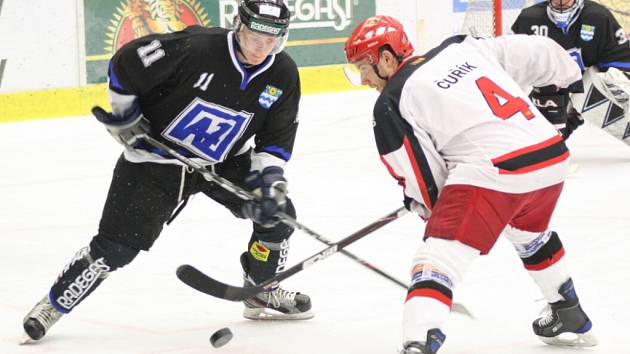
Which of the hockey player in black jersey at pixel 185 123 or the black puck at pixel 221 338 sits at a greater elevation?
the hockey player in black jersey at pixel 185 123

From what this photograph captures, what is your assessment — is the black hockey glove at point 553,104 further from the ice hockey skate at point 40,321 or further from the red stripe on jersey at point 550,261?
the ice hockey skate at point 40,321

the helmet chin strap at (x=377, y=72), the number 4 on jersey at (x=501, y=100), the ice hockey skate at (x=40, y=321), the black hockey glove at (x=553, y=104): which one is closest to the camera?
the number 4 on jersey at (x=501, y=100)

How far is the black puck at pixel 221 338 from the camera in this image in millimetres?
2930

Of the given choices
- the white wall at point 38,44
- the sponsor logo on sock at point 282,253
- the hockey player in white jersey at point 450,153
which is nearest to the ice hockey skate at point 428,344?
the hockey player in white jersey at point 450,153

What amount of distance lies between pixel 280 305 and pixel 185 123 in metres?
0.61

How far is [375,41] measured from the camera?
8.85ft

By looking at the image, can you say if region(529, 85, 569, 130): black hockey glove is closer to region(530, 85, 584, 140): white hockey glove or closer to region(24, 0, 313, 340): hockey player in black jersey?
region(530, 85, 584, 140): white hockey glove

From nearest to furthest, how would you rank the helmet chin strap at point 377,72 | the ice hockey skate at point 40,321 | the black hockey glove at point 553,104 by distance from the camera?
the helmet chin strap at point 377,72 → the ice hockey skate at point 40,321 → the black hockey glove at point 553,104

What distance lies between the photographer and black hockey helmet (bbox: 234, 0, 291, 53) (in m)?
2.96

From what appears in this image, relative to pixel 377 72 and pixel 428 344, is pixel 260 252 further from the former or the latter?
pixel 428 344

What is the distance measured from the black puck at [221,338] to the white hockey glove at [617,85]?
3.28 meters

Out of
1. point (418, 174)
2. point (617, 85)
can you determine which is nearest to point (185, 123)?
point (418, 174)

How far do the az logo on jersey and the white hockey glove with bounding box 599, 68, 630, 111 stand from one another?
9.84 ft

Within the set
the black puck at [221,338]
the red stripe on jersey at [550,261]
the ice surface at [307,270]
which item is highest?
the red stripe on jersey at [550,261]
